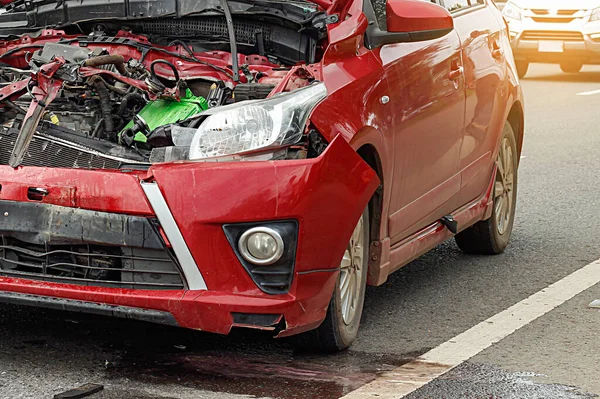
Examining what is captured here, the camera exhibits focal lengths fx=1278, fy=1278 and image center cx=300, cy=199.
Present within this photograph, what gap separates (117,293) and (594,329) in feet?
7.46

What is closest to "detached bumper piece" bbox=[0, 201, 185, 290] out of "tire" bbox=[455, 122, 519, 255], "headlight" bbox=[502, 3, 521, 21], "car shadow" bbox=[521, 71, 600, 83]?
"tire" bbox=[455, 122, 519, 255]

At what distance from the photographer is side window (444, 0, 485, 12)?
21.4ft

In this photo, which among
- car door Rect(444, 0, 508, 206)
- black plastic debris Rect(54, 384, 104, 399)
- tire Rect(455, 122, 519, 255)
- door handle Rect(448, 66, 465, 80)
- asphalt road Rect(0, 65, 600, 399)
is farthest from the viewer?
tire Rect(455, 122, 519, 255)

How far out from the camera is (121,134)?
4867 mm

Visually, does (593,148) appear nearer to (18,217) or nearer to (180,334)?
(180,334)

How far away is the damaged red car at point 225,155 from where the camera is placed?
4.44m

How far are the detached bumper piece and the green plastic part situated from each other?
545 mm

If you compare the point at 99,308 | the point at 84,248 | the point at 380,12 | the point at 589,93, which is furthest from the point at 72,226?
the point at 589,93

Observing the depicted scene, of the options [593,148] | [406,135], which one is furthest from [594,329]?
[593,148]

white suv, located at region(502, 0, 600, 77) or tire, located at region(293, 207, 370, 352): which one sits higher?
tire, located at region(293, 207, 370, 352)

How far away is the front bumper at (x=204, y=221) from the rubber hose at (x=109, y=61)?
26.8 inches

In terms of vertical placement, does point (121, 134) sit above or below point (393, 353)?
above

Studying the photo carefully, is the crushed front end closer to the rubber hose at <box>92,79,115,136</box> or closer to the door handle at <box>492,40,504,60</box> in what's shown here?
the rubber hose at <box>92,79,115,136</box>

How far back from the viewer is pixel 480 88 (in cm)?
652
